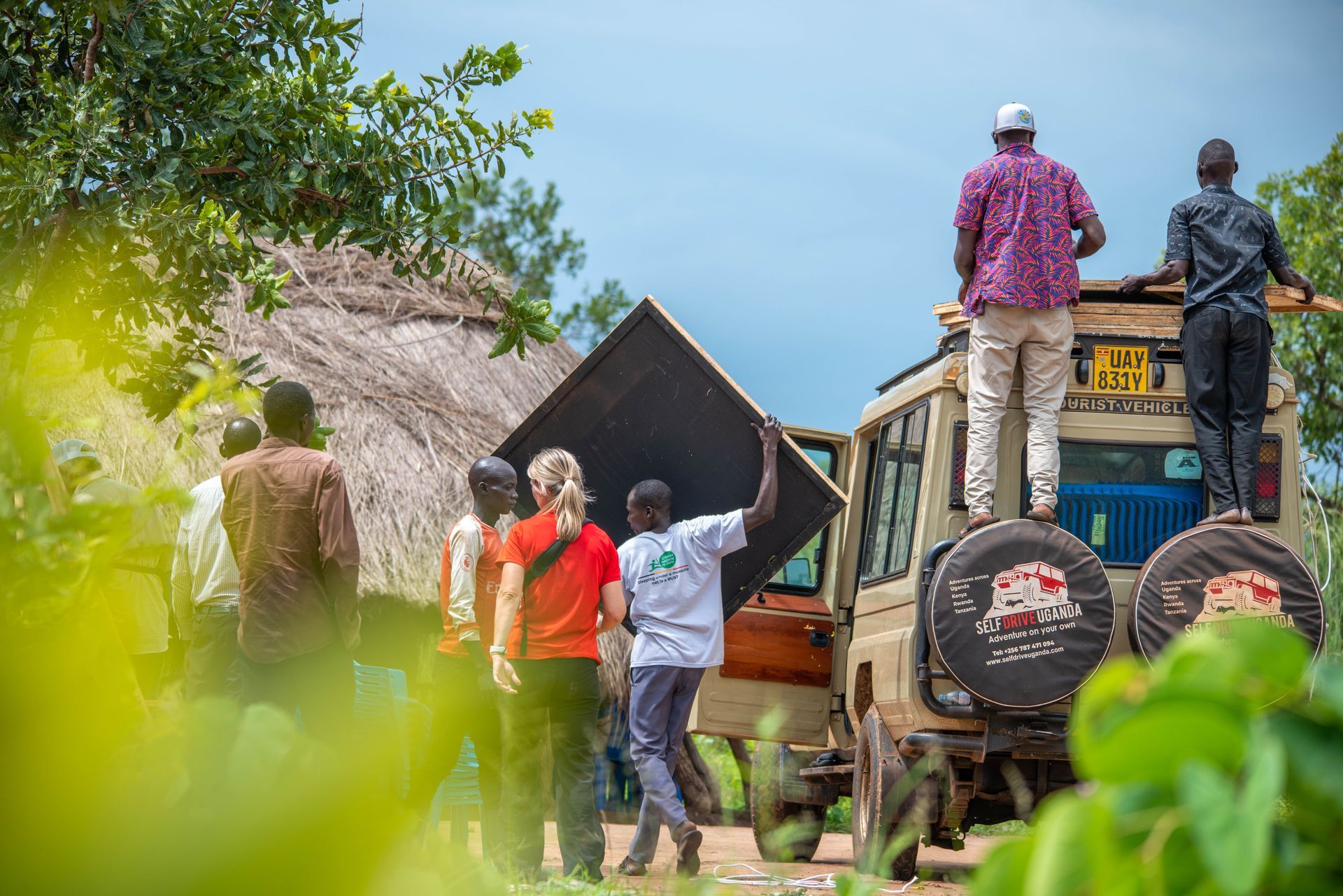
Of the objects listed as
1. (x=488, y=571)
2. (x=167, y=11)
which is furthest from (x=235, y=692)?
(x=167, y=11)

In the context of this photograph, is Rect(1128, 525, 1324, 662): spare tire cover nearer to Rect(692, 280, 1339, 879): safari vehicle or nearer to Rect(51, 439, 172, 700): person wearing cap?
Rect(692, 280, 1339, 879): safari vehicle

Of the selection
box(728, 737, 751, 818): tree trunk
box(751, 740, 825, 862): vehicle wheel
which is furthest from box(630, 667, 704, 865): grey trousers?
box(728, 737, 751, 818): tree trunk

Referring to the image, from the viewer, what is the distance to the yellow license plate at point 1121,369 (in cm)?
637

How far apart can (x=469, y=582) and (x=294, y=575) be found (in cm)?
123

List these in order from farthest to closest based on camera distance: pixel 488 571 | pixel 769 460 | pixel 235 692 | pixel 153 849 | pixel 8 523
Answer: pixel 769 460 → pixel 488 571 → pixel 235 692 → pixel 8 523 → pixel 153 849

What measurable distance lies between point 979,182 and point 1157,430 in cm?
151

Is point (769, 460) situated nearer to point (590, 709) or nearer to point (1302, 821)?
point (590, 709)

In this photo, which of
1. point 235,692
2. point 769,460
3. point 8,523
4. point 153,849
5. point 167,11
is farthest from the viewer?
point 769,460

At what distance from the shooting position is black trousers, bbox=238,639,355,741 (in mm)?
4777

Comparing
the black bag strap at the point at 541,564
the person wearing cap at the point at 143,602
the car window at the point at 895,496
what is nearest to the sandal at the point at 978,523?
the car window at the point at 895,496

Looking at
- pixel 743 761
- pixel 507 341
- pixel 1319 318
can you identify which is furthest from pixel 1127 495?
pixel 1319 318

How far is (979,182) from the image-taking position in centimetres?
653

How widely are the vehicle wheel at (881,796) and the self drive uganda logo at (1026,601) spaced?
89 centimetres

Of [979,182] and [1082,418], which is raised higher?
[979,182]
